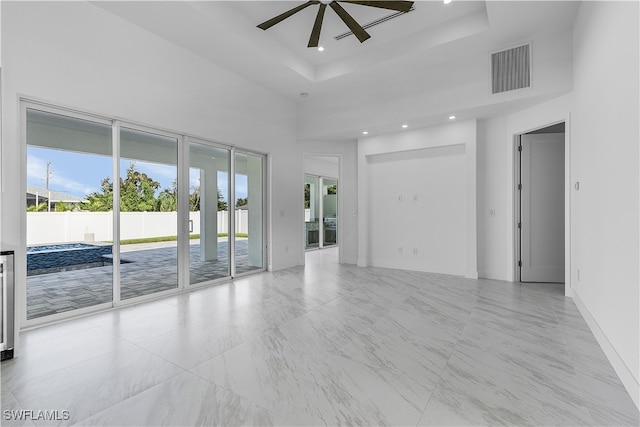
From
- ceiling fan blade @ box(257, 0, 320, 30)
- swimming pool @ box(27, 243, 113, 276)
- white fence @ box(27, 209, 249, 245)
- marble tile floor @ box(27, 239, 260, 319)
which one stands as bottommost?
marble tile floor @ box(27, 239, 260, 319)

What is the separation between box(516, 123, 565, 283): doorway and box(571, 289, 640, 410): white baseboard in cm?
177

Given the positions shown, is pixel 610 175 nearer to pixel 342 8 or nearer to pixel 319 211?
pixel 342 8

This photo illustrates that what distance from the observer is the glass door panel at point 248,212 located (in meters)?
5.55

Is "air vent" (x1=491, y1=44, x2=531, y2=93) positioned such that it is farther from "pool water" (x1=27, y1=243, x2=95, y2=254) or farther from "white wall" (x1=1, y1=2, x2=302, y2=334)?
"pool water" (x1=27, y1=243, x2=95, y2=254)

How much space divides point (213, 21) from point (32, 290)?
12.4ft

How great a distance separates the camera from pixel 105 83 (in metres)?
3.57

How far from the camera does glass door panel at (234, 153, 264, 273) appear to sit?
18.2ft

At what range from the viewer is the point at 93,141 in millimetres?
3719

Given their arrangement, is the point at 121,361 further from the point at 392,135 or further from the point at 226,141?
the point at 392,135

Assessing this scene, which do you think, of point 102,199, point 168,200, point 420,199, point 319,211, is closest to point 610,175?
point 420,199

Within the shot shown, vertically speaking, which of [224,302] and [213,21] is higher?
[213,21]

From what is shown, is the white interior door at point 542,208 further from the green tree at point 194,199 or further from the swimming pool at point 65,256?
the swimming pool at point 65,256


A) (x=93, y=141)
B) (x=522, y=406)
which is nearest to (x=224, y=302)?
(x=93, y=141)

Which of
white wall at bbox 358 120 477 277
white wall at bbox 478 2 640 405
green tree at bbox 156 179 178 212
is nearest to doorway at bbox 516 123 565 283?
white wall at bbox 478 2 640 405
